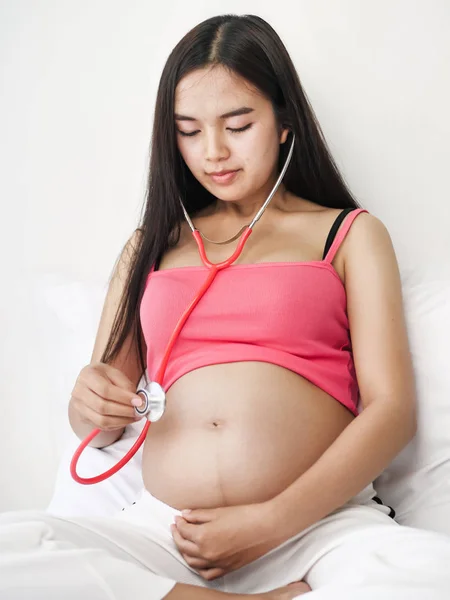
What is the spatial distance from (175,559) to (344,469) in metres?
0.29

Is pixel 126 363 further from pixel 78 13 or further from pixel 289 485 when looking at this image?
pixel 78 13

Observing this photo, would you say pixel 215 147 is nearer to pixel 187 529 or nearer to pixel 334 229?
pixel 334 229

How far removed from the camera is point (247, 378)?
1.33 metres

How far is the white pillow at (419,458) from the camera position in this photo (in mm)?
1409

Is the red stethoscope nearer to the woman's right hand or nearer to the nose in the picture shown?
the woman's right hand

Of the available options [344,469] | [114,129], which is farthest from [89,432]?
[114,129]

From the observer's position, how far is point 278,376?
1339 mm

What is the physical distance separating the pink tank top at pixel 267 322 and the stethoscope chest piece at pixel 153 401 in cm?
19

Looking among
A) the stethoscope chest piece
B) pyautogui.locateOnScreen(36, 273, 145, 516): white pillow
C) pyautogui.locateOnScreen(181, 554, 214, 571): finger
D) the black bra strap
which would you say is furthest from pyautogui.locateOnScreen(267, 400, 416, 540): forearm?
pyautogui.locateOnScreen(36, 273, 145, 516): white pillow

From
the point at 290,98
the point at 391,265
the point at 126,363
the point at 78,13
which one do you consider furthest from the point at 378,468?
the point at 78,13

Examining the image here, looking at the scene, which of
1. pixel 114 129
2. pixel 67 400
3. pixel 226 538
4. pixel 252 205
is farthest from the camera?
pixel 114 129

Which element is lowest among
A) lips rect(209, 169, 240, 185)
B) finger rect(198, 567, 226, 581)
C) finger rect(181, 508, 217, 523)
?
finger rect(198, 567, 226, 581)

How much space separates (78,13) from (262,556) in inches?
56.4

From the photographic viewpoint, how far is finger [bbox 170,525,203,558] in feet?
3.94
